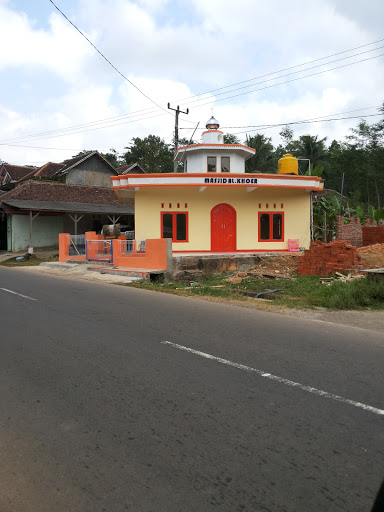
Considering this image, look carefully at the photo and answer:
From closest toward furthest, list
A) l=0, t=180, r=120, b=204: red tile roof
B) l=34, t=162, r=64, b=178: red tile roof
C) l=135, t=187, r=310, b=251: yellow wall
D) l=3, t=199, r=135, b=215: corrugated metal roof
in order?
l=135, t=187, r=310, b=251: yellow wall, l=3, t=199, r=135, b=215: corrugated metal roof, l=0, t=180, r=120, b=204: red tile roof, l=34, t=162, r=64, b=178: red tile roof

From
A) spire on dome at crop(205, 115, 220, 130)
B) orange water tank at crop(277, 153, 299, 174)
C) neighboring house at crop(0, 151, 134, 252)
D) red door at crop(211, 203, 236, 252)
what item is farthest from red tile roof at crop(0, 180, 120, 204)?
orange water tank at crop(277, 153, 299, 174)

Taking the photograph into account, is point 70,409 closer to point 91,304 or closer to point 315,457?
point 315,457

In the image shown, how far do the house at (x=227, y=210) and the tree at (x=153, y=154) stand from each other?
89.7 feet

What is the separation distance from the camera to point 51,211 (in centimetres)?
2856

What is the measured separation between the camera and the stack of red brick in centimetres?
1311

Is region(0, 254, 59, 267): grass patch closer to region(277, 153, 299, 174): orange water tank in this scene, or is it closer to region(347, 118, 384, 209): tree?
region(277, 153, 299, 174): orange water tank

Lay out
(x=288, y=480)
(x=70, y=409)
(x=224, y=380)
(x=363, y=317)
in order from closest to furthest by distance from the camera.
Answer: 1. (x=288, y=480)
2. (x=70, y=409)
3. (x=224, y=380)
4. (x=363, y=317)

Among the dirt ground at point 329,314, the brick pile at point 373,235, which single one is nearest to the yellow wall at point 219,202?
the brick pile at point 373,235

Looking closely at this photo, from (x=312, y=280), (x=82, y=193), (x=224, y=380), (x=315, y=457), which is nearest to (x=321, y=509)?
(x=315, y=457)

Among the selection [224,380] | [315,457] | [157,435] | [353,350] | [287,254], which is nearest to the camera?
[315,457]

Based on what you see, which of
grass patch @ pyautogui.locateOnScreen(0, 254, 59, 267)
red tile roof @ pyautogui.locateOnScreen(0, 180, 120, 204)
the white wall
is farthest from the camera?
red tile roof @ pyautogui.locateOnScreen(0, 180, 120, 204)

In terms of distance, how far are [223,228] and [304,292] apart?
32.0 feet

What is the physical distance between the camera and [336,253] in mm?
13445

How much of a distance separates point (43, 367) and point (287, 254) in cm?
1614
